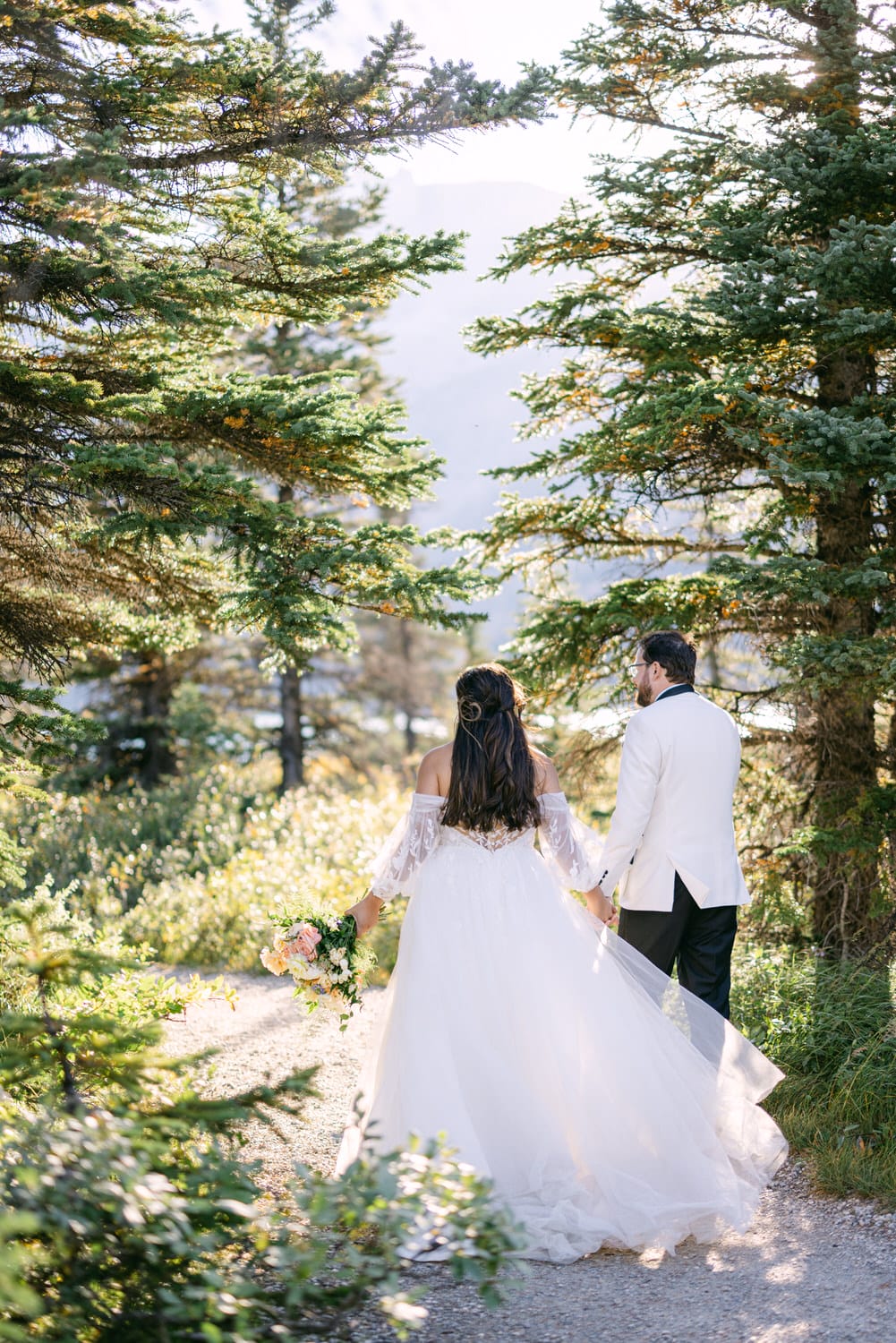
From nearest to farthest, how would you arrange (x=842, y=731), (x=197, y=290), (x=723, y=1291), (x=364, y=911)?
(x=723, y=1291) < (x=364, y=911) < (x=197, y=290) < (x=842, y=731)

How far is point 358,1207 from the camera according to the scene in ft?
8.01

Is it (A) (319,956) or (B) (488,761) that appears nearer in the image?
(B) (488,761)

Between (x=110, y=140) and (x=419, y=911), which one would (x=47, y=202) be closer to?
(x=110, y=140)

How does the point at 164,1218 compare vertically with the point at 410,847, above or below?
below

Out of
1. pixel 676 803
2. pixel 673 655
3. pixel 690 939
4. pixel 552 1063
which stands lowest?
pixel 552 1063

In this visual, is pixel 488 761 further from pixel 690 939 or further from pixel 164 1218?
pixel 164 1218

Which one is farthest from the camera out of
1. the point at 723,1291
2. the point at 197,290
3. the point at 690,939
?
the point at 197,290

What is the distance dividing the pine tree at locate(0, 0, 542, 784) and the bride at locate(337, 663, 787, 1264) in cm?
131

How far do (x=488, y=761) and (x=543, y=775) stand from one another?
0.30 meters

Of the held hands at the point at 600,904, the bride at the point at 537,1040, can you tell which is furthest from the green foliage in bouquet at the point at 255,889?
the bride at the point at 537,1040

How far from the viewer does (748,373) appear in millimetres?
5676

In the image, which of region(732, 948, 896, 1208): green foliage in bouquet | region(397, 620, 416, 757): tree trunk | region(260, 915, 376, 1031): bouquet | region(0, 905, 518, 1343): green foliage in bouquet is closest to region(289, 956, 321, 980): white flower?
region(260, 915, 376, 1031): bouquet

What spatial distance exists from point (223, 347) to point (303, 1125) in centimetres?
436

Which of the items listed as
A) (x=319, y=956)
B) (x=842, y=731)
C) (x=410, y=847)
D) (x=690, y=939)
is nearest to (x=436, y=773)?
(x=410, y=847)
